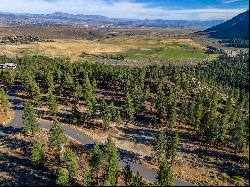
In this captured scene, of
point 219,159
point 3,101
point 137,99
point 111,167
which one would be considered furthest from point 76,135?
point 219,159

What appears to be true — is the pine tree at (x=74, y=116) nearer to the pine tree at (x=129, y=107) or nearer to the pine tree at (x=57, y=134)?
the pine tree at (x=129, y=107)

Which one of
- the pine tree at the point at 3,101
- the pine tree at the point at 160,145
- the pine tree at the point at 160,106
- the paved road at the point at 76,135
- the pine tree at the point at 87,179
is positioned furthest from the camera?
the pine tree at the point at 160,106

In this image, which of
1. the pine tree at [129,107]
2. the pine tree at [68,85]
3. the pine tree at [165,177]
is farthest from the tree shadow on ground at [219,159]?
the pine tree at [68,85]

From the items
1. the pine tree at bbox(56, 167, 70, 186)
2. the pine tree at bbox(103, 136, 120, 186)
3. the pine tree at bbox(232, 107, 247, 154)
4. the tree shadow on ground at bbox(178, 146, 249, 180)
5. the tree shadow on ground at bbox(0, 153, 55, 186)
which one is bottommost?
the tree shadow on ground at bbox(0, 153, 55, 186)

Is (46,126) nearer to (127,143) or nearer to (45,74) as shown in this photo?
(127,143)

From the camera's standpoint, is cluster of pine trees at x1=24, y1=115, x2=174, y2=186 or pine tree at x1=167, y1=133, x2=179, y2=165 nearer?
cluster of pine trees at x1=24, y1=115, x2=174, y2=186

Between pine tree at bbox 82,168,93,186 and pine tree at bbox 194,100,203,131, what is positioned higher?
pine tree at bbox 194,100,203,131

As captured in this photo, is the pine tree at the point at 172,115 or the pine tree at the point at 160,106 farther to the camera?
the pine tree at the point at 160,106

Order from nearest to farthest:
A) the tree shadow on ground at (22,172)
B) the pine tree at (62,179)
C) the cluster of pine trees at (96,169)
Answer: the cluster of pine trees at (96,169), the pine tree at (62,179), the tree shadow on ground at (22,172)

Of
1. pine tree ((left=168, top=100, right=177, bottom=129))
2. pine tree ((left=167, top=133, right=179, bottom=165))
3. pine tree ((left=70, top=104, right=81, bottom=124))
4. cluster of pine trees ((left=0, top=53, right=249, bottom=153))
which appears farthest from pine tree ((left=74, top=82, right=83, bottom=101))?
pine tree ((left=167, top=133, right=179, bottom=165))

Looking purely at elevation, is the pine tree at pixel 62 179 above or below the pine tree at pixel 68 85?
below

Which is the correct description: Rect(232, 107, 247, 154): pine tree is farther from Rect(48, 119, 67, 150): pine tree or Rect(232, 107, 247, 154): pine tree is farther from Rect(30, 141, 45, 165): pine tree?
Rect(30, 141, 45, 165): pine tree

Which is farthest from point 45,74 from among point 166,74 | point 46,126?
point 166,74

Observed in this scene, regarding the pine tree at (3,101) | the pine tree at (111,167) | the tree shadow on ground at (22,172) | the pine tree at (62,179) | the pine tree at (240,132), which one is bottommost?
the tree shadow on ground at (22,172)
